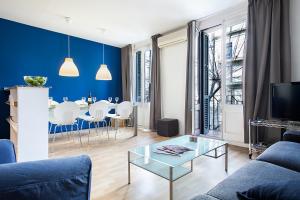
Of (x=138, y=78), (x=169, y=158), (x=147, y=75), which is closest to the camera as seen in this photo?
(x=169, y=158)

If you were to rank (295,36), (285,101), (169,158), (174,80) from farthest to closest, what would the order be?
1. (174,80)
2. (295,36)
3. (285,101)
4. (169,158)

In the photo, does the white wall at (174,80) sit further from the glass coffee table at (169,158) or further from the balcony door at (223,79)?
the glass coffee table at (169,158)

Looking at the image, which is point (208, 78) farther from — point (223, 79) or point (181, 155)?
point (181, 155)

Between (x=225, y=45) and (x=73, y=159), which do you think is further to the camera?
(x=225, y=45)

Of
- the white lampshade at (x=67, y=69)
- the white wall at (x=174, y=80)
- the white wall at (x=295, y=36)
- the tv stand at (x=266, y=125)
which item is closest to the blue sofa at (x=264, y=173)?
the tv stand at (x=266, y=125)

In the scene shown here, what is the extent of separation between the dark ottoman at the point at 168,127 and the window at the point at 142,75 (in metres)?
1.30

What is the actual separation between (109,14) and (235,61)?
2707mm

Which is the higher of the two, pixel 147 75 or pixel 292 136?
pixel 147 75

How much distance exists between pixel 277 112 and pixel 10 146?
10.8 feet

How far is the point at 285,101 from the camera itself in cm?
269

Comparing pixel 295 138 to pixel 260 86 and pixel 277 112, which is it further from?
pixel 260 86

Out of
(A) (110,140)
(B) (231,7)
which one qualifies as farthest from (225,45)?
(A) (110,140)

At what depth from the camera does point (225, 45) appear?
380 cm

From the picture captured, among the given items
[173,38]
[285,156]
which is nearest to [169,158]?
[285,156]
